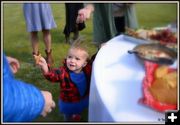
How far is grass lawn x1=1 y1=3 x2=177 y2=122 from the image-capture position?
1.56 meters

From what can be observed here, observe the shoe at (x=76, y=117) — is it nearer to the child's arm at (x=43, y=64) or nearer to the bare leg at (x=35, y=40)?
the child's arm at (x=43, y=64)

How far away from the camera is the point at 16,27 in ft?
7.39

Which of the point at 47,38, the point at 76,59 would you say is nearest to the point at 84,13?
the point at 76,59

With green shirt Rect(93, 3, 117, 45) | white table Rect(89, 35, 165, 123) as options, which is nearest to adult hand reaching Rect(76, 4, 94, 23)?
green shirt Rect(93, 3, 117, 45)

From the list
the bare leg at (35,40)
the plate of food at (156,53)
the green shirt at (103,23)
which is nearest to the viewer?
the plate of food at (156,53)

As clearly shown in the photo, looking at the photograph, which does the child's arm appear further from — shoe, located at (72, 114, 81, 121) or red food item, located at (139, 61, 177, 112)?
red food item, located at (139, 61, 177, 112)

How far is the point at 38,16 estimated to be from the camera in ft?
6.10

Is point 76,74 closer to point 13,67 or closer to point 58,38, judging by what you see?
point 13,67

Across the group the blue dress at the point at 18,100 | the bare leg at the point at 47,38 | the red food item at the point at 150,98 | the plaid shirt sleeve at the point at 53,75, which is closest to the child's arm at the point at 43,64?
the plaid shirt sleeve at the point at 53,75

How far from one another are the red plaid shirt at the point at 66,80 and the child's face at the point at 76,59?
30 millimetres

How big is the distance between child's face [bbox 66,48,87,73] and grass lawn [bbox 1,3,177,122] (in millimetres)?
106

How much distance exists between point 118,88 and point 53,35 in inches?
41.9

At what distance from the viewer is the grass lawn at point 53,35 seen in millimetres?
1561

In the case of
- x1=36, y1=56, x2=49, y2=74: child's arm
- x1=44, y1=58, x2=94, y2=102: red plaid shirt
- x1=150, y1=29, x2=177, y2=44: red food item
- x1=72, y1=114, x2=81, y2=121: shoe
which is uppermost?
x1=150, y1=29, x2=177, y2=44: red food item
